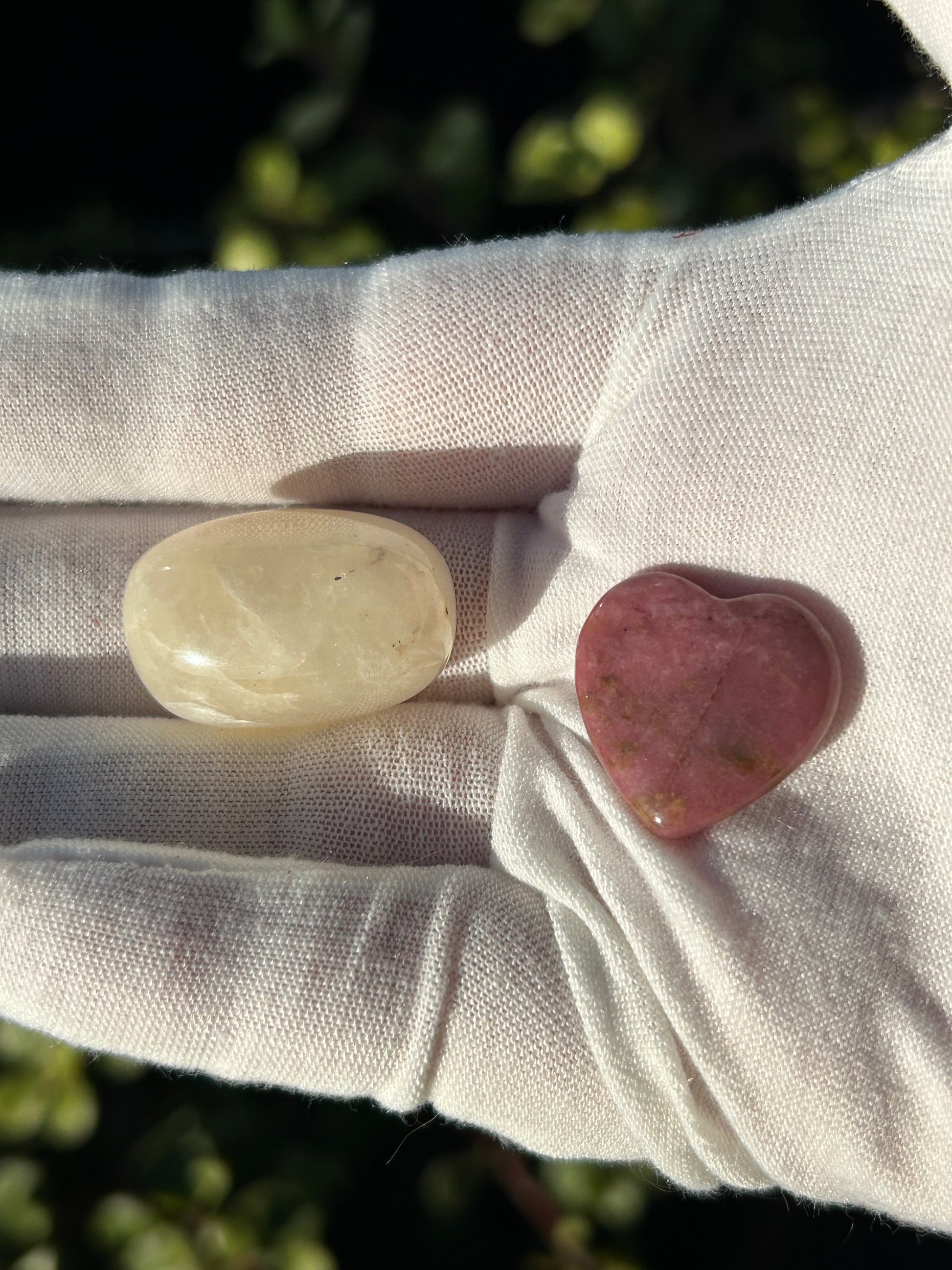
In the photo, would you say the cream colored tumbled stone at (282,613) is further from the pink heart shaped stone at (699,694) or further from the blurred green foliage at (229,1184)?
the blurred green foliage at (229,1184)

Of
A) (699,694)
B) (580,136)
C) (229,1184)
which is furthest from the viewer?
(580,136)

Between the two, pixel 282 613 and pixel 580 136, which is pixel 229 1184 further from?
pixel 580 136

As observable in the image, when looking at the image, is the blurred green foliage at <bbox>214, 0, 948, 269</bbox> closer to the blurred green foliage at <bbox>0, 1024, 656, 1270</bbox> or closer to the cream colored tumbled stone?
the cream colored tumbled stone

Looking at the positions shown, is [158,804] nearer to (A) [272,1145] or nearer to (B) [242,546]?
(B) [242,546]

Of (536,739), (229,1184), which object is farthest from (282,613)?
(229,1184)

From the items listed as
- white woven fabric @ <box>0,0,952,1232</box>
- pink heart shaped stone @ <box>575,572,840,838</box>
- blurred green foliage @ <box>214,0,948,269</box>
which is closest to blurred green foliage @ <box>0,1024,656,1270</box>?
white woven fabric @ <box>0,0,952,1232</box>

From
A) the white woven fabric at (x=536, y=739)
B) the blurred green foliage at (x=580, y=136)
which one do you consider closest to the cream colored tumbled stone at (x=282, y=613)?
the white woven fabric at (x=536, y=739)
